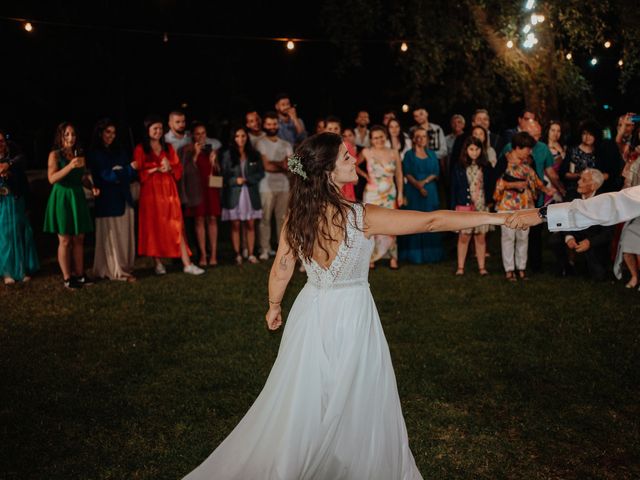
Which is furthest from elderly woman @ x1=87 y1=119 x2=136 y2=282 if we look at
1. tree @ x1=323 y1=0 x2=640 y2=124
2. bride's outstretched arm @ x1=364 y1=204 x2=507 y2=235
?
tree @ x1=323 y1=0 x2=640 y2=124

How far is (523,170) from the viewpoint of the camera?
314 inches

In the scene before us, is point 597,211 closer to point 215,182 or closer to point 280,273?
point 280,273

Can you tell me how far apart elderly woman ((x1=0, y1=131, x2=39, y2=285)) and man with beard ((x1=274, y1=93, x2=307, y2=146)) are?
11.8 ft

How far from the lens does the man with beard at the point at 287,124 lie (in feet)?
32.9

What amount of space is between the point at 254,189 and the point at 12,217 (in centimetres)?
307

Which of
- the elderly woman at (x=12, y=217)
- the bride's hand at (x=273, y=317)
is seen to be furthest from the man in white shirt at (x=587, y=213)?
the elderly woman at (x=12, y=217)

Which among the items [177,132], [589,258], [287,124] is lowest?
[589,258]

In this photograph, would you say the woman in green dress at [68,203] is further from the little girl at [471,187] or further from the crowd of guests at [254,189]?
the little girl at [471,187]

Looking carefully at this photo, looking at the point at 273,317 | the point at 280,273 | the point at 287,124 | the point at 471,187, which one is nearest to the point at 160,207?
the point at 287,124

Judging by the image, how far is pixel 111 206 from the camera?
836 centimetres

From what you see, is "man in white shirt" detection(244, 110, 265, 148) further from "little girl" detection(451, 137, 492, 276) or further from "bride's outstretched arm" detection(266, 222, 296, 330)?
"bride's outstretched arm" detection(266, 222, 296, 330)

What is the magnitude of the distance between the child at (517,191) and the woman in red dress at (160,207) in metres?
3.96

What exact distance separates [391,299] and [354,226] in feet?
13.6

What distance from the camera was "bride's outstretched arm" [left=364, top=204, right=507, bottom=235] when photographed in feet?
10.6
